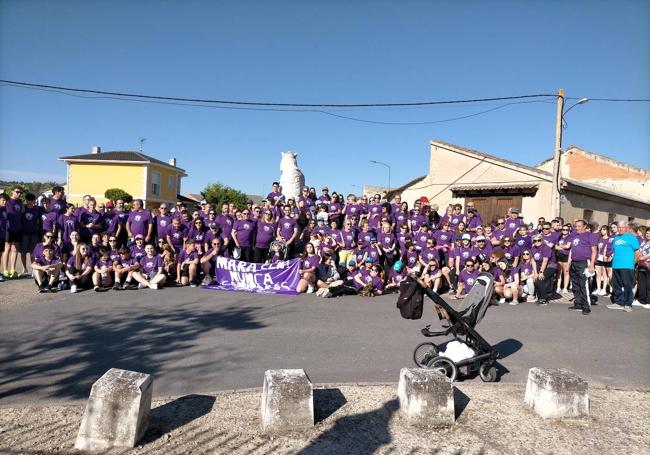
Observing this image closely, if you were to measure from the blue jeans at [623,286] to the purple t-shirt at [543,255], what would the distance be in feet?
4.40

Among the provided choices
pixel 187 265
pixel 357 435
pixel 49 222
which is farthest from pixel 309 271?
pixel 357 435

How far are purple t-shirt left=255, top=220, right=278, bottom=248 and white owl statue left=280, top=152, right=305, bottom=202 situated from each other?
551cm

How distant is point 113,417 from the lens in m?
3.75

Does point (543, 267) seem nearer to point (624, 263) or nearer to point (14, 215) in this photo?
point (624, 263)

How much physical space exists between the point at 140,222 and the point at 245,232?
2869 millimetres

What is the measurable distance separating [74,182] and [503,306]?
159 feet

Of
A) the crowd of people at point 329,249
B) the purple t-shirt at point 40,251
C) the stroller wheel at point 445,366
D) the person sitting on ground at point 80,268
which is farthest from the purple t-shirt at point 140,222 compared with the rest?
the stroller wheel at point 445,366

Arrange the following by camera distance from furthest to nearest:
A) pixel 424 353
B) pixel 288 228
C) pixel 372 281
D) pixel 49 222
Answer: pixel 288 228
pixel 49 222
pixel 372 281
pixel 424 353

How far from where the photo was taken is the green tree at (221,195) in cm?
5969

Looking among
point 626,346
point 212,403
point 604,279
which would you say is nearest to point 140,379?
point 212,403

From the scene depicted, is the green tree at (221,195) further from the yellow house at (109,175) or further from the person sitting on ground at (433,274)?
the person sitting on ground at (433,274)

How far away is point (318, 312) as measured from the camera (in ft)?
29.5

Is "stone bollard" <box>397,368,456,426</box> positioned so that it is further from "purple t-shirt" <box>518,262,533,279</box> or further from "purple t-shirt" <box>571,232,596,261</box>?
"purple t-shirt" <box>518,262,533,279</box>

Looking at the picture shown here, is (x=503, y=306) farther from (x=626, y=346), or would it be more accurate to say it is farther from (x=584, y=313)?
(x=626, y=346)
